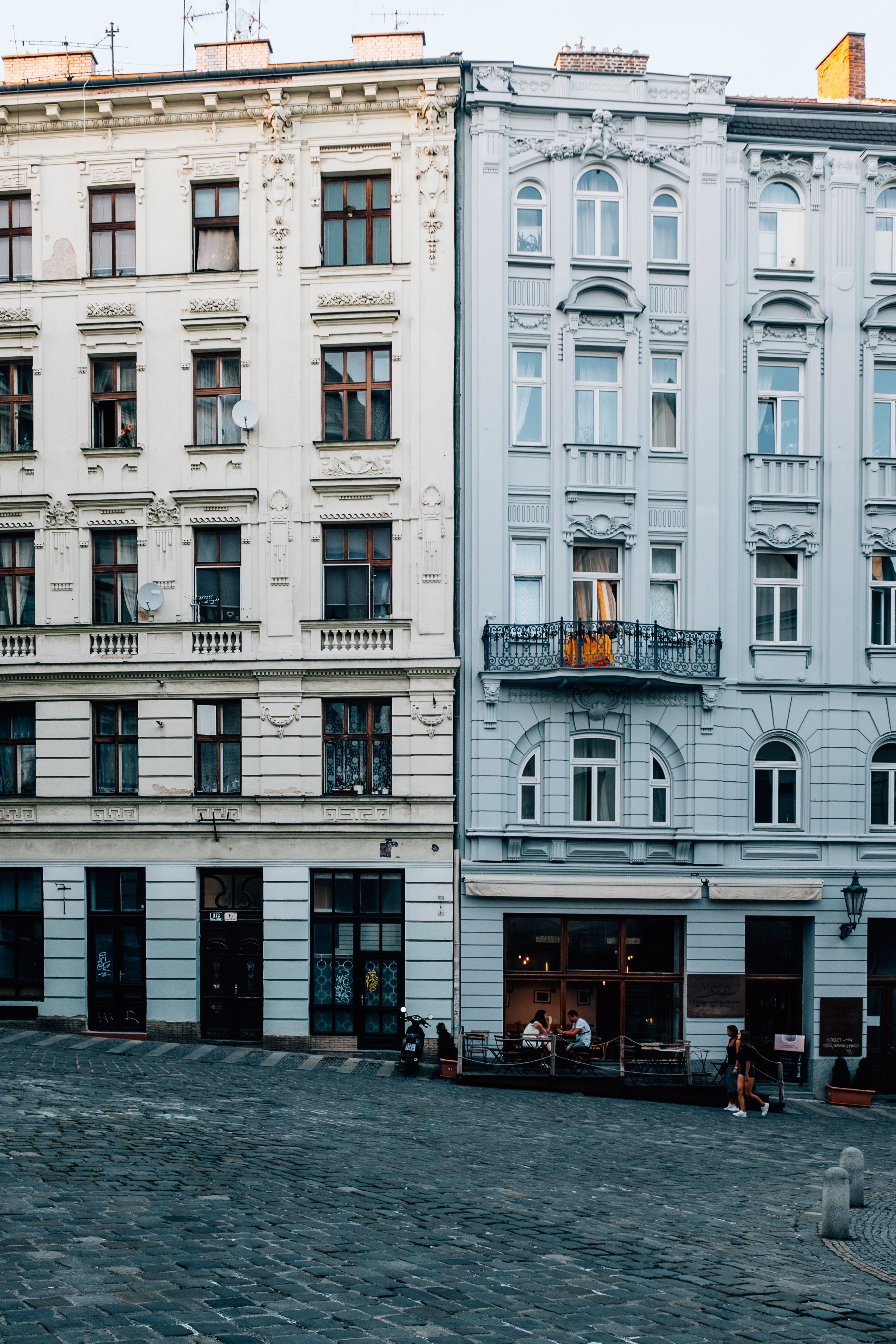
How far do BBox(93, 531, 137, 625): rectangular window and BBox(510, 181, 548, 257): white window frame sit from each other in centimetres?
1085

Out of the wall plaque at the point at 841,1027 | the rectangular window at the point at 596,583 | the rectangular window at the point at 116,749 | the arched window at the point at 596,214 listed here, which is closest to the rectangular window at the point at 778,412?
the rectangular window at the point at 596,583

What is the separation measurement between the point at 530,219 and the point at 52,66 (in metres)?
12.1

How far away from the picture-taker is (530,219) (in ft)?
97.4

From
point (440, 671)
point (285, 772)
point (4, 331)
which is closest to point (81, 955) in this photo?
point (285, 772)

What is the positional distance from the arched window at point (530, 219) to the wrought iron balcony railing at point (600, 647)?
337 inches

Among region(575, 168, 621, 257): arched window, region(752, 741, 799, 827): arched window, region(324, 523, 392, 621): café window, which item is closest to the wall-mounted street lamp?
region(752, 741, 799, 827): arched window

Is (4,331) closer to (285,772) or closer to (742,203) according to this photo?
(285,772)

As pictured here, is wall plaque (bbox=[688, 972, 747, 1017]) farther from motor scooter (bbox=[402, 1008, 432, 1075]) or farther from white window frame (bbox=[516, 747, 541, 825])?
motor scooter (bbox=[402, 1008, 432, 1075])

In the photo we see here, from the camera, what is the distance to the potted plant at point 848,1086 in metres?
26.9


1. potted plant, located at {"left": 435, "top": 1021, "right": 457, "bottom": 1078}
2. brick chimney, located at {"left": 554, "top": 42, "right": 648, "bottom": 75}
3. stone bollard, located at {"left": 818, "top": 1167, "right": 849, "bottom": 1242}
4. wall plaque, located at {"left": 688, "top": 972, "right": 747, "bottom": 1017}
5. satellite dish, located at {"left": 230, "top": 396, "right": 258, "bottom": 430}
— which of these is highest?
brick chimney, located at {"left": 554, "top": 42, "right": 648, "bottom": 75}

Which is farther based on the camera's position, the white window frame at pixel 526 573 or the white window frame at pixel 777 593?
the white window frame at pixel 777 593

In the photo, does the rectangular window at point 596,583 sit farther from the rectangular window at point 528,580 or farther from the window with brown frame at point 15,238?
the window with brown frame at point 15,238

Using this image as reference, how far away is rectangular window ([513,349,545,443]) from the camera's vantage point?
29484 mm

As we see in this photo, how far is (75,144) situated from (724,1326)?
28.2 m
